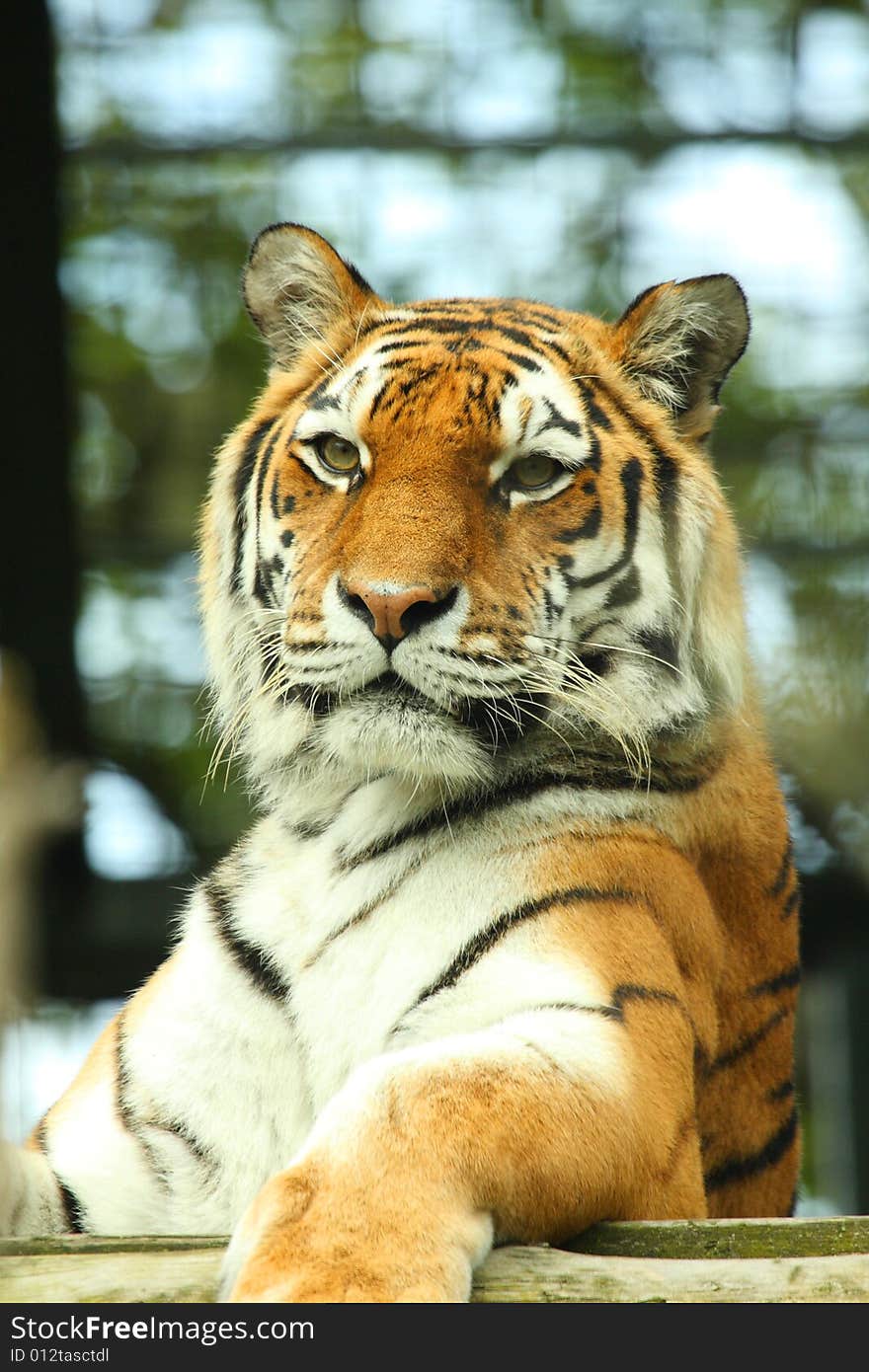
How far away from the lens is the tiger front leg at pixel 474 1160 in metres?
1.60

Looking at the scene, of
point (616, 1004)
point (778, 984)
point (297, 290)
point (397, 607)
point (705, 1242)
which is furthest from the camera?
point (297, 290)

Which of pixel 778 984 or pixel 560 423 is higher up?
pixel 560 423

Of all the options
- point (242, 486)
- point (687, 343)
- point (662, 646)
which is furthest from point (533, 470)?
point (242, 486)

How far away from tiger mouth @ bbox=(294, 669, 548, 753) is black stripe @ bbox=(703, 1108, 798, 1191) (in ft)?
2.33

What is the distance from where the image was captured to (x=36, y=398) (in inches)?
149

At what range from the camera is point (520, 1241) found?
181 centimetres

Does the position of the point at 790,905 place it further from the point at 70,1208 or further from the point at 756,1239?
the point at 70,1208

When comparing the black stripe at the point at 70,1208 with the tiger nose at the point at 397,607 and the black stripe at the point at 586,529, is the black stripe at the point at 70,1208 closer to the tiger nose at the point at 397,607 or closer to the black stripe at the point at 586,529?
the tiger nose at the point at 397,607

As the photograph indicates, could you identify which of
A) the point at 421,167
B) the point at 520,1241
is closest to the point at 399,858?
the point at 520,1241

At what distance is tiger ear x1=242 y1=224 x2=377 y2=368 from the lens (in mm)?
2857

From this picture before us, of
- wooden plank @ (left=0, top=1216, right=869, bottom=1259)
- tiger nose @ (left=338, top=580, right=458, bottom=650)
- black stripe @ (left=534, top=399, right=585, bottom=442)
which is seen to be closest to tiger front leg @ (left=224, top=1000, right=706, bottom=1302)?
wooden plank @ (left=0, top=1216, right=869, bottom=1259)

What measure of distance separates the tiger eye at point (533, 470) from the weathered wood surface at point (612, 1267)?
1.12 meters

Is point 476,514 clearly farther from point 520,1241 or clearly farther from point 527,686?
point 520,1241

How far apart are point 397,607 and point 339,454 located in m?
0.45
